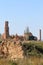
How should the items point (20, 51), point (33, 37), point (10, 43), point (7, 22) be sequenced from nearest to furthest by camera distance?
point (20, 51) < point (10, 43) < point (7, 22) < point (33, 37)

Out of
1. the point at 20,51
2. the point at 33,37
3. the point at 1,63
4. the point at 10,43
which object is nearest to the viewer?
the point at 1,63

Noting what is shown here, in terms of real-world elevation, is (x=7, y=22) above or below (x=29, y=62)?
above

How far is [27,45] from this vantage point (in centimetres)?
2723

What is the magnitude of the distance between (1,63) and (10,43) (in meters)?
10.6

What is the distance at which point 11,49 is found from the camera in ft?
85.7

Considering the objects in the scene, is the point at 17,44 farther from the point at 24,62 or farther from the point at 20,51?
the point at 24,62

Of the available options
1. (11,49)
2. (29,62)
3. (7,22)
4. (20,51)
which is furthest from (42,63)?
(7,22)

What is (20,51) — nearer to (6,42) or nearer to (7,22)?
(6,42)

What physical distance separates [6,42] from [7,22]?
13.4 m

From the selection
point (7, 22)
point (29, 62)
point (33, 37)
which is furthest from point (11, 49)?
point (33, 37)

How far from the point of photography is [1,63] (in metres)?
15.8

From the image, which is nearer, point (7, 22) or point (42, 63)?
point (42, 63)

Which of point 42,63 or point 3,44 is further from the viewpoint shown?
point 3,44

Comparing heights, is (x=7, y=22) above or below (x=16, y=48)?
above
